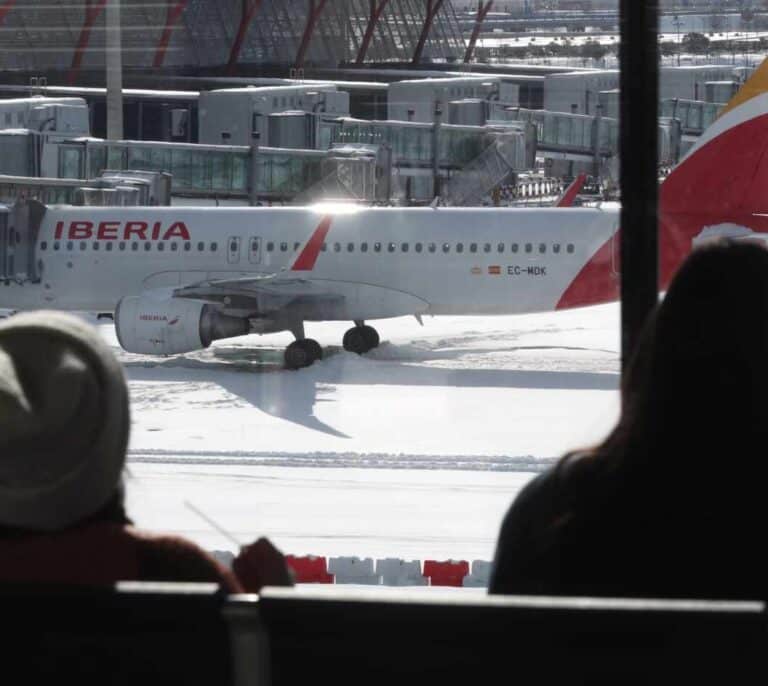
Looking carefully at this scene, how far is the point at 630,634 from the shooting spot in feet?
6.81

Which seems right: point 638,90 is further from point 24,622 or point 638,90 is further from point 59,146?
point 59,146

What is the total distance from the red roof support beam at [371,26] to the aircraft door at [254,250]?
34.7 m

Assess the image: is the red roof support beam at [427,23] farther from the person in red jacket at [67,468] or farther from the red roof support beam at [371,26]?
the person in red jacket at [67,468]

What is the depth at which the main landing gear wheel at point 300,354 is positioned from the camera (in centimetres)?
1806

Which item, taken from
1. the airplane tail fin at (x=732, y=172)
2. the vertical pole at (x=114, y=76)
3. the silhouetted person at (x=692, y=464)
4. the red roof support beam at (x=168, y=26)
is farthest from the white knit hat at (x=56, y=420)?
the red roof support beam at (x=168, y=26)

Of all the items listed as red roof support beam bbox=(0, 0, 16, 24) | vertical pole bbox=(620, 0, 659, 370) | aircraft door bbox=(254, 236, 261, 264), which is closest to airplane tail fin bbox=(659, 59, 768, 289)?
aircraft door bbox=(254, 236, 261, 264)

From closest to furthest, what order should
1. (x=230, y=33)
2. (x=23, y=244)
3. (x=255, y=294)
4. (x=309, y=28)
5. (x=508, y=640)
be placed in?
(x=508, y=640) → (x=255, y=294) → (x=23, y=244) → (x=230, y=33) → (x=309, y=28)

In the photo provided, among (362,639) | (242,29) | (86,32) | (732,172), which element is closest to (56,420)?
(362,639)

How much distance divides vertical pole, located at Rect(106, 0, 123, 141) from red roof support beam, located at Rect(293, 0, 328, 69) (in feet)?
30.7

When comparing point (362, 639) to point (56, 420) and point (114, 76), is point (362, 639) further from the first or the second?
point (114, 76)

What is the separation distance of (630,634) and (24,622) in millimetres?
852

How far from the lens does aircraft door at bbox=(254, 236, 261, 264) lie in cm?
1914

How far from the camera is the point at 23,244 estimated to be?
19266 mm

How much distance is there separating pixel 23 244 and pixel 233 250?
264 cm
